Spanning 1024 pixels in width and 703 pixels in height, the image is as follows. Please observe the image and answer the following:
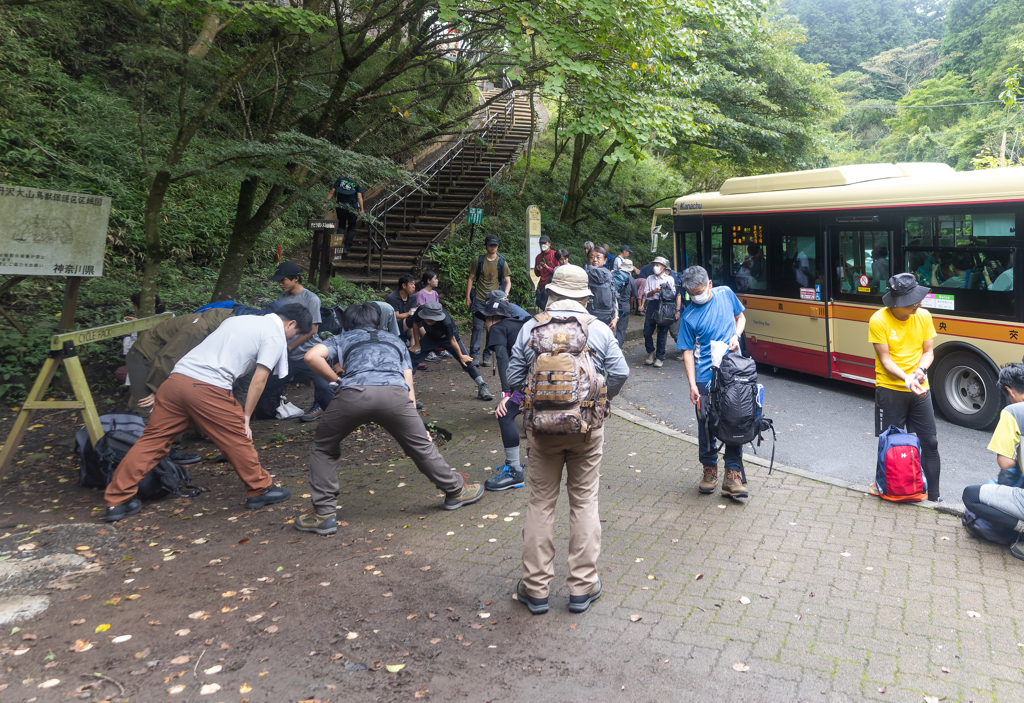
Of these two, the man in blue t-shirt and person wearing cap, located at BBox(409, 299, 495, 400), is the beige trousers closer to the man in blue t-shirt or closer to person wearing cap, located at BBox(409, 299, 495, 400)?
the man in blue t-shirt

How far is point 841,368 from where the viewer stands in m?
9.98

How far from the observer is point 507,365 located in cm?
608

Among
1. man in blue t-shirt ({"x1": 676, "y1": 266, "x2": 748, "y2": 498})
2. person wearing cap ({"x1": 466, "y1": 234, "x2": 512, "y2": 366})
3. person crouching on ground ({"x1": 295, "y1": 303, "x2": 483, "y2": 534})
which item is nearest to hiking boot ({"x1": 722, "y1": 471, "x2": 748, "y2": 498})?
man in blue t-shirt ({"x1": 676, "y1": 266, "x2": 748, "y2": 498})

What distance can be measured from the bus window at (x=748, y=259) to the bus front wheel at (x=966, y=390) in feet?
10.5

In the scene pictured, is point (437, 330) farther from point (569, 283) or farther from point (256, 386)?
point (569, 283)

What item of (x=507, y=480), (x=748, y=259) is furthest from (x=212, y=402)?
(x=748, y=259)

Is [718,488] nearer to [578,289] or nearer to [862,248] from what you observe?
[578,289]

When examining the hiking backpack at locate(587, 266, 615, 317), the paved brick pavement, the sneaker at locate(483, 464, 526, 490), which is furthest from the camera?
the hiking backpack at locate(587, 266, 615, 317)

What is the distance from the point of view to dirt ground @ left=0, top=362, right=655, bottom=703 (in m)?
3.54

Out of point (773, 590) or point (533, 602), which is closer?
point (533, 602)

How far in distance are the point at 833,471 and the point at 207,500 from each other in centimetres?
569

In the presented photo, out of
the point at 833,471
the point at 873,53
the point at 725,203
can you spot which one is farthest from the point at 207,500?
the point at 873,53

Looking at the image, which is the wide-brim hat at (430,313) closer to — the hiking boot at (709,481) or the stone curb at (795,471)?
the stone curb at (795,471)

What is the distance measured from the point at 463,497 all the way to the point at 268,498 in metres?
1.59
